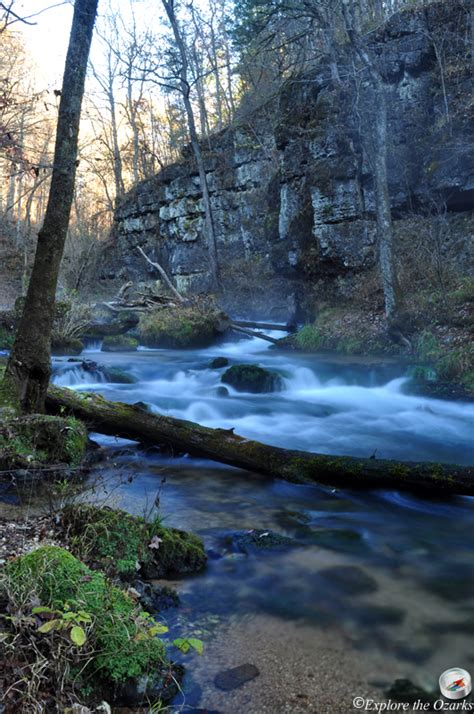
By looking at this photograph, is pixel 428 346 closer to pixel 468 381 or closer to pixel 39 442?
pixel 468 381

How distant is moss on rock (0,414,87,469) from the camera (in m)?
5.72

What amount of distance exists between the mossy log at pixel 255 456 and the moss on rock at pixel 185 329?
1080cm

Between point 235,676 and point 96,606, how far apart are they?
98 centimetres

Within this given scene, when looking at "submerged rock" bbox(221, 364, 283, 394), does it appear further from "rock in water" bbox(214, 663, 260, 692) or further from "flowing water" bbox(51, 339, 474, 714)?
"rock in water" bbox(214, 663, 260, 692)

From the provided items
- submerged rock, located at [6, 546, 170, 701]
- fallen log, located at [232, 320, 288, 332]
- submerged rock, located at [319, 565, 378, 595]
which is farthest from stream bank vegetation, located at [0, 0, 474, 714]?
fallen log, located at [232, 320, 288, 332]

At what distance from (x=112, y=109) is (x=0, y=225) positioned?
13.7 metres

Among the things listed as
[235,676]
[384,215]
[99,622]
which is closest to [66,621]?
[99,622]

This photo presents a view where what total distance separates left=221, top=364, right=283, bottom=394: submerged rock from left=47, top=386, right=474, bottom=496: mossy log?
5038 millimetres

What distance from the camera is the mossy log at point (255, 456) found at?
5.48m

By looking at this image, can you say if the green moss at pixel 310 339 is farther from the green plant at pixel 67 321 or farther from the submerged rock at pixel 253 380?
the green plant at pixel 67 321

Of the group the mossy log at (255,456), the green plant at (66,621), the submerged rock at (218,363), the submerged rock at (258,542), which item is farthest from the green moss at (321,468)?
the submerged rock at (218,363)

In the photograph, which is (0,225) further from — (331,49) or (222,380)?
(222,380)

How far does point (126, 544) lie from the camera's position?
400 centimetres

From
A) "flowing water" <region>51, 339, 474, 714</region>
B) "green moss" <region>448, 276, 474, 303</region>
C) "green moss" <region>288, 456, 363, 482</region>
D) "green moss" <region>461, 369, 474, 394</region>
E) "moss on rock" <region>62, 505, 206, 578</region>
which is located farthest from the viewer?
"green moss" <region>448, 276, 474, 303</region>
